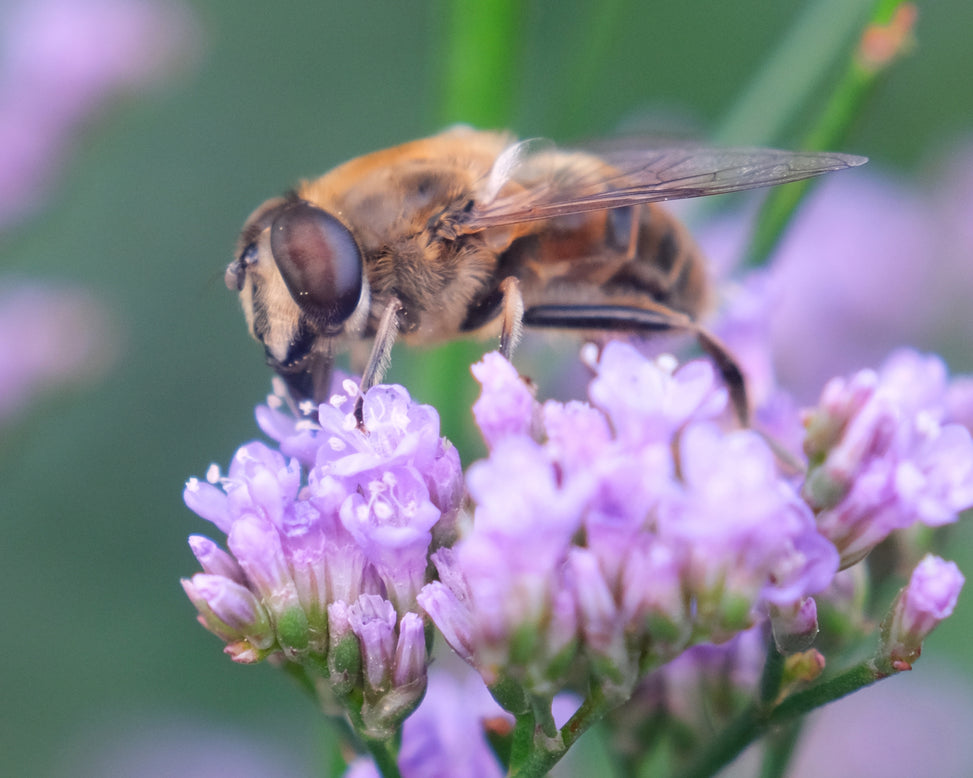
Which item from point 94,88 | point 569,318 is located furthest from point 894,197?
point 94,88

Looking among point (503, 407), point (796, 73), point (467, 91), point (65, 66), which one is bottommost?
point (503, 407)

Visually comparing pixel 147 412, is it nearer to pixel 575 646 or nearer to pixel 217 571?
pixel 217 571

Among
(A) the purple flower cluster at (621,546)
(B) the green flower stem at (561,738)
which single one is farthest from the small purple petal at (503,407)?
(B) the green flower stem at (561,738)

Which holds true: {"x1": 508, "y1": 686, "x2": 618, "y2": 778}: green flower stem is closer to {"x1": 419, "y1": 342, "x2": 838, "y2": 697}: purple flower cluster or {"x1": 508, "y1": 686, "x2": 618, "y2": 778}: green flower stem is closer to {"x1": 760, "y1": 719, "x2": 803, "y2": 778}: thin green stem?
{"x1": 419, "y1": 342, "x2": 838, "y2": 697}: purple flower cluster

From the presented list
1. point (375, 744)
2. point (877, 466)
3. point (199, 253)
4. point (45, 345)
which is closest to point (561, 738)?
point (375, 744)

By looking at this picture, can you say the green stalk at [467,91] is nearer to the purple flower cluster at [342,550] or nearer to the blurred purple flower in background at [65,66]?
the purple flower cluster at [342,550]

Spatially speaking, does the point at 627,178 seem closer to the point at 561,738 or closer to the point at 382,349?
the point at 382,349

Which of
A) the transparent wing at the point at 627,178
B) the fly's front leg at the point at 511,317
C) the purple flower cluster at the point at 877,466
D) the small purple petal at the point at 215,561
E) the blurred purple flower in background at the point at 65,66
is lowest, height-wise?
the purple flower cluster at the point at 877,466
